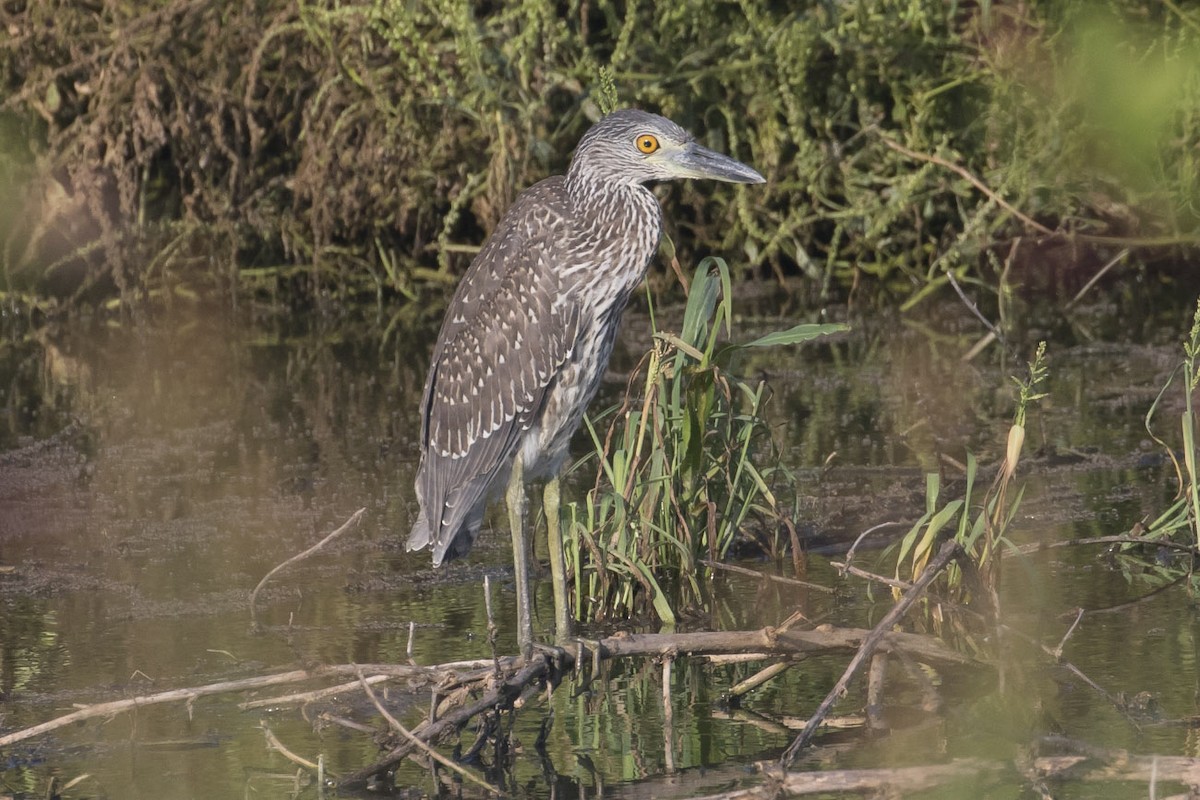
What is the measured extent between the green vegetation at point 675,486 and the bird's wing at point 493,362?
29 cm

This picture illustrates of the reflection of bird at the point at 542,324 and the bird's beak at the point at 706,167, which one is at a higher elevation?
the bird's beak at the point at 706,167

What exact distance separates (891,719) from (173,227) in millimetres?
7912

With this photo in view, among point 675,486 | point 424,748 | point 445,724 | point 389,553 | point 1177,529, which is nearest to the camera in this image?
point 424,748

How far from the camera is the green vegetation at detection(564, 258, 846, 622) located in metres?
5.86

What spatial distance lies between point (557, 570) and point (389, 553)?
1.51 meters

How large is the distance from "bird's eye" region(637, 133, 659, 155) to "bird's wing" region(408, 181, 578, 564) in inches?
12.2

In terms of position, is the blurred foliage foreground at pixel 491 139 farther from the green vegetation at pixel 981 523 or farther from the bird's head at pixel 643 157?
the green vegetation at pixel 981 523

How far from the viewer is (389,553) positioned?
6910 millimetres

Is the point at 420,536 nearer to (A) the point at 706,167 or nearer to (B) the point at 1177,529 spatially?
(A) the point at 706,167

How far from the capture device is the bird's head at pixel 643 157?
19.3 feet

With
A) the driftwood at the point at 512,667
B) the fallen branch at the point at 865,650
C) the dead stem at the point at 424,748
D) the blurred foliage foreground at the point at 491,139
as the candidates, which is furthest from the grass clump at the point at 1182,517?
the blurred foliage foreground at the point at 491,139

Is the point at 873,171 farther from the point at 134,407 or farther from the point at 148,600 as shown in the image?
the point at 148,600

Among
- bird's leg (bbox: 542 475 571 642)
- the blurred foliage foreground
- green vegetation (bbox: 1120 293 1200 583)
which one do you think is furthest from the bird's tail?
the blurred foliage foreground

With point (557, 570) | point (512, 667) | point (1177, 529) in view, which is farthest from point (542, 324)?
point (1177, 529)
